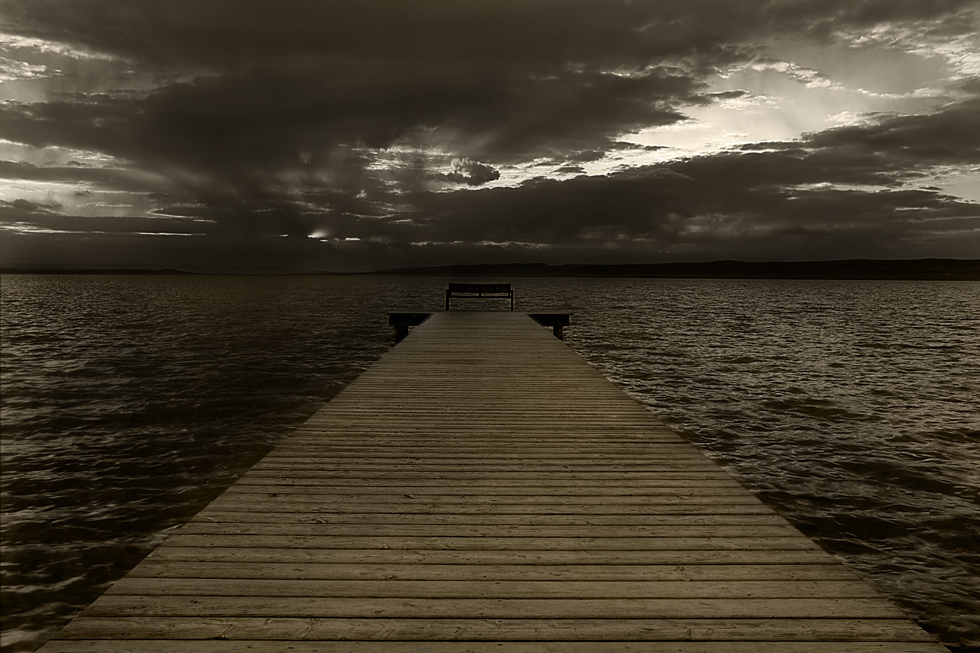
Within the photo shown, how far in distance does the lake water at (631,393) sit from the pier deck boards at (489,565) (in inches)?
96.4

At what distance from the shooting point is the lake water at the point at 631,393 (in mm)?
5613

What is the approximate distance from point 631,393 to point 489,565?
10.7m

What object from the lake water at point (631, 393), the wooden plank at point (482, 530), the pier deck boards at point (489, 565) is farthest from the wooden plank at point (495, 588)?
the lake water at point (631, 393)

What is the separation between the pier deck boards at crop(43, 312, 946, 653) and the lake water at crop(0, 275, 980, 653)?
245 cm

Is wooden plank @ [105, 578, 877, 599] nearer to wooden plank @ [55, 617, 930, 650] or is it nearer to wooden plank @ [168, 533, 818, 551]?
wooden plank @ [55, 617, 930, 650]

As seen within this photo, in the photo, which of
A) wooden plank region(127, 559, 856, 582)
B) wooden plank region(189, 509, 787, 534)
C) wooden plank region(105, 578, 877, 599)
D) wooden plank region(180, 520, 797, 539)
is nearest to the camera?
wooden plank region(105, 578, 877, 599)

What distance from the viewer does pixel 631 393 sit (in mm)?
13273

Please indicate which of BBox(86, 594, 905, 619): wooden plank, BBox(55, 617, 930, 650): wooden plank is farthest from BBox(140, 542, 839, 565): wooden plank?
BBox(55, 617, 930, 650): wooden plank

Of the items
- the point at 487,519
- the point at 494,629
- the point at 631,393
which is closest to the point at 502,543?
the point at 487,519

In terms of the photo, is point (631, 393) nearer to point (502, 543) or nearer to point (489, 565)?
point (502, 543)

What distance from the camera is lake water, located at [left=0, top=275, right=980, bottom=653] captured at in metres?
5.61

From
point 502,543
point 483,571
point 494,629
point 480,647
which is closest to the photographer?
point 480,647

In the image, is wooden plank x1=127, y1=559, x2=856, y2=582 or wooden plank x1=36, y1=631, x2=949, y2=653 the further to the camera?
wooden plank x1=127, y1=559, x2=856, y2=582

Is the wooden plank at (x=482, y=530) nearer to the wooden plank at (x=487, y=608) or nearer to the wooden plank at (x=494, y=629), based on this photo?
the wooden plank at (x=487, y=608)
